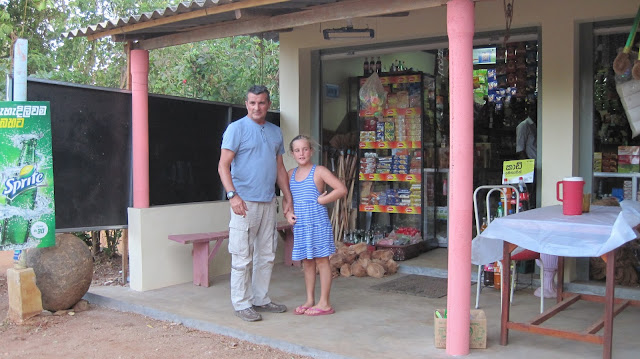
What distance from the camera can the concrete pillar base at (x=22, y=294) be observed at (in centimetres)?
547

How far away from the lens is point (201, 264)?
6711mm

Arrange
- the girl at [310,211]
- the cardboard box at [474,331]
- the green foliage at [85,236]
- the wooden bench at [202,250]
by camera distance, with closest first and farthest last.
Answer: the cardboard box at [474,331], the girl at [310,211], the wooden bench at [202,250], the green foliage at [85,236]

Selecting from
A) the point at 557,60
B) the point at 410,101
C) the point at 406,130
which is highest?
the point at 557,60

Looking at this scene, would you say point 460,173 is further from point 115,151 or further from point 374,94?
point 374,94

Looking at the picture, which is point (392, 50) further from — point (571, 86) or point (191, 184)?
point (191, 184)

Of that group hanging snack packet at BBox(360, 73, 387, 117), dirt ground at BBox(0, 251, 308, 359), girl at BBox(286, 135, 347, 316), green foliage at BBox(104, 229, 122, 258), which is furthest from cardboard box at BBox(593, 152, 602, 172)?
green foliage at BBox(104, 229, 122, 258)

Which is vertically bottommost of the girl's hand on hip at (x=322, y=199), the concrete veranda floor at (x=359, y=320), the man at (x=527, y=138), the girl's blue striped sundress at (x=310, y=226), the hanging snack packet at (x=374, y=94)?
the concrete veranda floor at (x=359, y=320)

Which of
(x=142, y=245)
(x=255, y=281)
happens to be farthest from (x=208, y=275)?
(x=255, y=281)

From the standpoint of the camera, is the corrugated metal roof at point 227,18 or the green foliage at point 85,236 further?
the green foliage at point 85,236

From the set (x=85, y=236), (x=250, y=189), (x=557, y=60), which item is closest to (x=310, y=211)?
(x=250, y=189)

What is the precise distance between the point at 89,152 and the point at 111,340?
2.14 meters

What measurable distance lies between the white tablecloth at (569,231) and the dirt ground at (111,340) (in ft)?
5.94

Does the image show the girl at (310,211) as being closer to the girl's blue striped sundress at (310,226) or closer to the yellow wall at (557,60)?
the girl's blue striped sundress at (310,226)

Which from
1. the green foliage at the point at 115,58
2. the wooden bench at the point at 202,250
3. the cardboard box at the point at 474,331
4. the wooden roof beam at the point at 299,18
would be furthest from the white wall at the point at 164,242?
the green foliage at the point at 115,58
